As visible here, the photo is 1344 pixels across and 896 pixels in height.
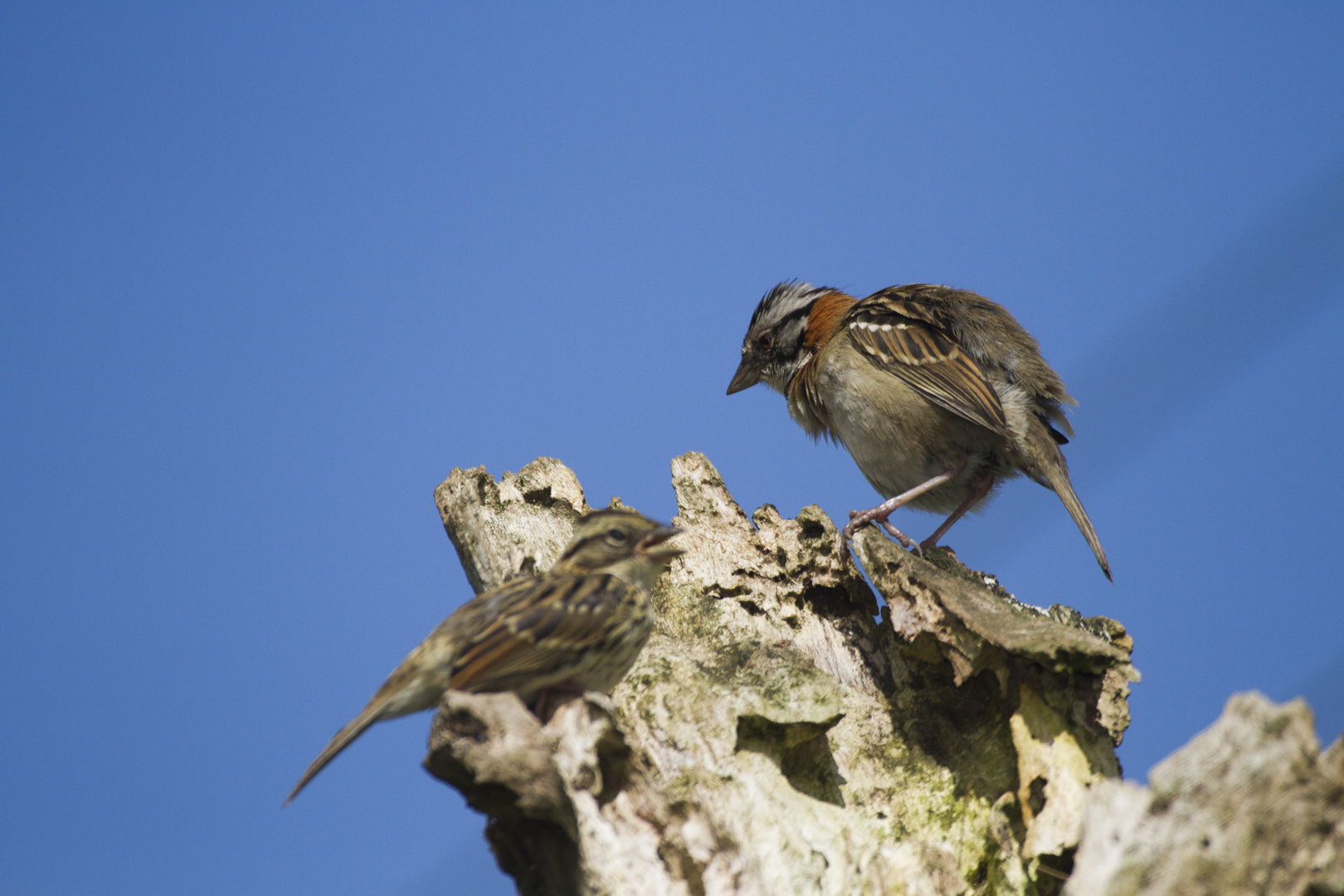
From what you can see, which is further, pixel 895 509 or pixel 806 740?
pixel 895 509

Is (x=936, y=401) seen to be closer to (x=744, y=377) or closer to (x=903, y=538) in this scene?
(x=903, y=538)

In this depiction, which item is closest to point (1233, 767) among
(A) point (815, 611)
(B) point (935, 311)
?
(A) point (815, 611)

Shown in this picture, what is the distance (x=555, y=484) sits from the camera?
256 inches

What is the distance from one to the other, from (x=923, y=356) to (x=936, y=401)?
374 mm

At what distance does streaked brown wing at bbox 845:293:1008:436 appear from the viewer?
23.8ft

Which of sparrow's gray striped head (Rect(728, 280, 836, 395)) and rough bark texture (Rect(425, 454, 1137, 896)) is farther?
sparrow's gray striped head (Rect(728, 280, 836, 395))

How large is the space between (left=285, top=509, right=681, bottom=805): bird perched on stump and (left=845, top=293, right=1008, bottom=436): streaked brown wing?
3600 mm

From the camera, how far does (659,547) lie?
507 cm

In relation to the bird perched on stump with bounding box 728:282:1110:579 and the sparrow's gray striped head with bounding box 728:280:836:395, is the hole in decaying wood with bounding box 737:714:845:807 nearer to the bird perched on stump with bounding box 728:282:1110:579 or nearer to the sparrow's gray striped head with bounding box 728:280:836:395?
the bird perched on stump with bounding box 728:282:1110:579

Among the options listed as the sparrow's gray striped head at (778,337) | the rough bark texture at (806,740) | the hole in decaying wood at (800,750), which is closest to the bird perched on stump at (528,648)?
the rough bark texture at (806,740)

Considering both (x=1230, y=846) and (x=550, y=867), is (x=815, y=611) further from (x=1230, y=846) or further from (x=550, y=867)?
(x=1230, y=846)

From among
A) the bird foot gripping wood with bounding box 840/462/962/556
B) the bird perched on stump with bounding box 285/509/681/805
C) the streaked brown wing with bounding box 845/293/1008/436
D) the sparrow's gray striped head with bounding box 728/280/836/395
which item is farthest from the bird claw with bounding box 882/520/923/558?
the bird perched on stump with bounding box 285/509/681/805

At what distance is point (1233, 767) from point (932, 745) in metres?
1.83

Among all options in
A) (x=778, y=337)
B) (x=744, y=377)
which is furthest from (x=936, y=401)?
(x=744, y=377)
